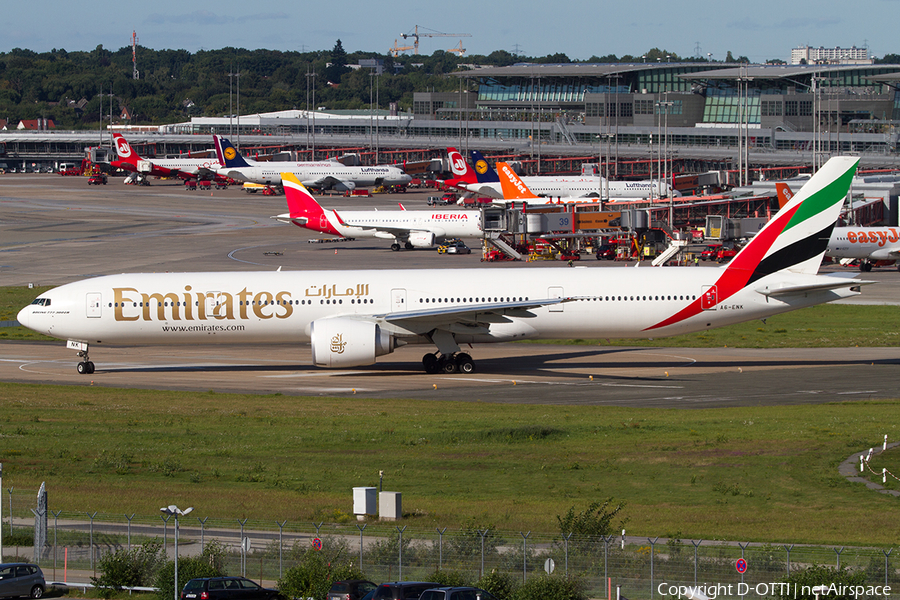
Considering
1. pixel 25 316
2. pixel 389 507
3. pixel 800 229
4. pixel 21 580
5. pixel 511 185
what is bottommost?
pixel 21 580

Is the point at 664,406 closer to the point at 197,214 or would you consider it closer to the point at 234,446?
the point at 234,446

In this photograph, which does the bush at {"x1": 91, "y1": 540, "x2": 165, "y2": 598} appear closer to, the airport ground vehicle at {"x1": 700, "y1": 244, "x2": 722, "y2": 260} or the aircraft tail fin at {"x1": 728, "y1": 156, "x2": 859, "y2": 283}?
the aircraft tail fin at {"x1": 728, "y1": 156, "x2": 859, "y2": 283}

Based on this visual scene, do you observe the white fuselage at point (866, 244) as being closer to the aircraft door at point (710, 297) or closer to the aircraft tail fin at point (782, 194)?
the aircraft tail fin at point (782, 194)

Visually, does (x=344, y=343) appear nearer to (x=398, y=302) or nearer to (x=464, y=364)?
(x=398, y=302)

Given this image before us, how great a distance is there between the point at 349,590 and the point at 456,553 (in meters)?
2.34

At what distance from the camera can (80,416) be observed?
122ft

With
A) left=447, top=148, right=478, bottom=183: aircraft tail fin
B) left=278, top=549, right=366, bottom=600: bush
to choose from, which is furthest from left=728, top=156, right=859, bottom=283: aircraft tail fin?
left=447, top=148, right=478, bottom=183: aircraft tail fin

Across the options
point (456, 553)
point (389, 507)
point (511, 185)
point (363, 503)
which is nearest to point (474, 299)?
point (363, 503)

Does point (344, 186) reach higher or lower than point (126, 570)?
higher

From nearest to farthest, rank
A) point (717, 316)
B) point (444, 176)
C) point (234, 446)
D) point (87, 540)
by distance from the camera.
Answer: point (87, 540) < point (234, 446) < point (717, 316) < point (444, 176)

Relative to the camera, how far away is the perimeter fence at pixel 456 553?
18.3m

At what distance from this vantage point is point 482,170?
14338 cm

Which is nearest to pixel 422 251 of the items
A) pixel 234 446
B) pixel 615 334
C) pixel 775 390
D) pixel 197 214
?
pixel 197 214

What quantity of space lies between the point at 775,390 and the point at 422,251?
64.0 m
